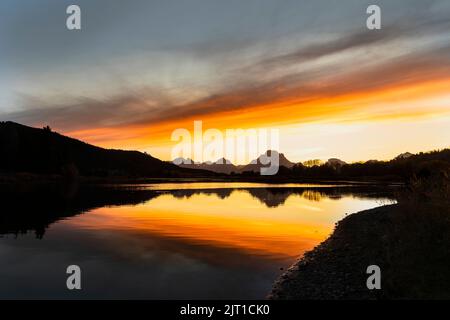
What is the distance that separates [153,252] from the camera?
86.1 feet

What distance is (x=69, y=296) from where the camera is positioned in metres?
17.0

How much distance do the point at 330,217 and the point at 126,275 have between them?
109 ft

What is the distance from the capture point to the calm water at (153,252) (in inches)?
713

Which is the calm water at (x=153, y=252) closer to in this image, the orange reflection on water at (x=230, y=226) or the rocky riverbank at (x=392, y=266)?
the orange reflection on water at (x=230, y=226)

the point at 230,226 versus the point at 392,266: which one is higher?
the point at 392,266

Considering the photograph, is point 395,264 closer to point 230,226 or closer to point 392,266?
point 392,266

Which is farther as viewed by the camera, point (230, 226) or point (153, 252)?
point (230, 226)

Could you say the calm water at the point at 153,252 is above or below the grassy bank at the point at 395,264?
below

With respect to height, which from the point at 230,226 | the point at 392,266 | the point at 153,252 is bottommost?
the point at 230,226

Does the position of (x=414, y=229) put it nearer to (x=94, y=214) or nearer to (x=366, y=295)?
(x=366, y=295)


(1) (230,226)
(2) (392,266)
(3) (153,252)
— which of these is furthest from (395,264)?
(1) (230,226)

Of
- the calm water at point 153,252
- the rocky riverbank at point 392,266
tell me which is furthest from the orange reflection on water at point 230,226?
the rocky riverbank at point 392,266

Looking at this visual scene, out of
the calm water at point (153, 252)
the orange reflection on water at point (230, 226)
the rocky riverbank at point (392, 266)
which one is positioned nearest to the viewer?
the rocky riverbank at point (392, 266)
